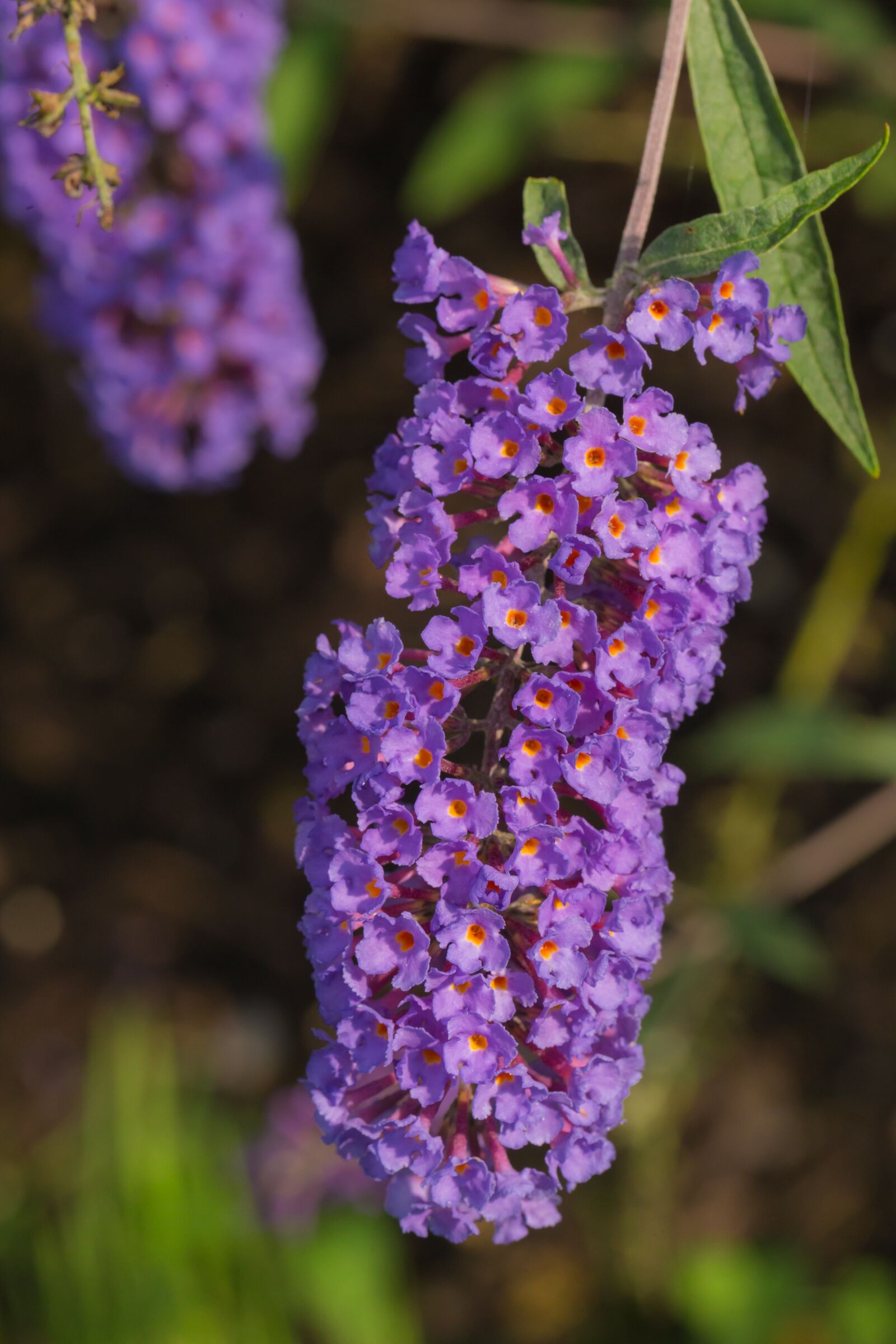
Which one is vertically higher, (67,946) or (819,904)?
(819,904)

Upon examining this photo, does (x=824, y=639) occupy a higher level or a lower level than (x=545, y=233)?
lower

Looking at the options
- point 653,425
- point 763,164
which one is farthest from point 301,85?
point 653,425

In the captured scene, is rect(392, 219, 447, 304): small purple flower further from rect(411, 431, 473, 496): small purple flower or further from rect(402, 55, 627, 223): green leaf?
rect(402, 55, 627, 223): green leaf

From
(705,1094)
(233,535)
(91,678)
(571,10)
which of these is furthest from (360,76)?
(705,1094)

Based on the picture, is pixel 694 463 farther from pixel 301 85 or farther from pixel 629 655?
pixel 301 85

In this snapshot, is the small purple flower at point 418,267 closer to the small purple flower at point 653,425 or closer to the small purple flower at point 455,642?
the small purple flower at point 653,425

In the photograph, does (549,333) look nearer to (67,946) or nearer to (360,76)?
(360,76)

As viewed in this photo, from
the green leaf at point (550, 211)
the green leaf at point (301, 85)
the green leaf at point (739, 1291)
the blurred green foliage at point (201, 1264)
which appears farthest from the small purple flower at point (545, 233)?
the green leaf at point (739, 1291)

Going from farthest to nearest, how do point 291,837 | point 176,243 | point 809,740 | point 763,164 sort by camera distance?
point 291,837 → point 809,740 → point 176,243 → point 763,164
